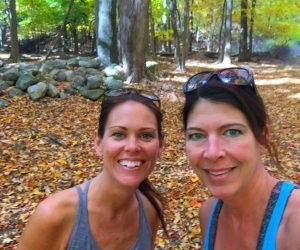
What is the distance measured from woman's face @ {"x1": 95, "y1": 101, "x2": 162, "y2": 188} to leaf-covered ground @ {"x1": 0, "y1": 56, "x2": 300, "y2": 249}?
0.52 meters

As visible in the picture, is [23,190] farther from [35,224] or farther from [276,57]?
[276,57]

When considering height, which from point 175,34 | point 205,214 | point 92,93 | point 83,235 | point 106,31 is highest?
point 106,31

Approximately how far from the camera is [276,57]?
94.3 feet

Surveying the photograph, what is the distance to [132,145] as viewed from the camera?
201 cm

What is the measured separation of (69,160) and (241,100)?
17.1 ft

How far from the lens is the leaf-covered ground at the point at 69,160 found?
4570mm

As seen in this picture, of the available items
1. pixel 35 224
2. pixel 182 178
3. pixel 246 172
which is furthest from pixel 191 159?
pixel 182 178

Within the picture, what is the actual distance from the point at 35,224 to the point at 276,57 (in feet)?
95.9

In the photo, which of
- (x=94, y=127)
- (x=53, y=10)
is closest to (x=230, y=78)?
(x=94, y=127)

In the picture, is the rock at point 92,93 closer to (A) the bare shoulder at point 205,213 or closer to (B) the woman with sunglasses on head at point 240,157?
(A) the bare shoulder at point 205,213

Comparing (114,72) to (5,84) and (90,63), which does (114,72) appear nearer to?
(90,63)

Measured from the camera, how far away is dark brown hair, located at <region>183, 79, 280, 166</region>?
5.25 feet

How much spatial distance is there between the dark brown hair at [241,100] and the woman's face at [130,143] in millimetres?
426

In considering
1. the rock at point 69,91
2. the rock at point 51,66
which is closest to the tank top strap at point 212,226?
the rock at point 69,91
